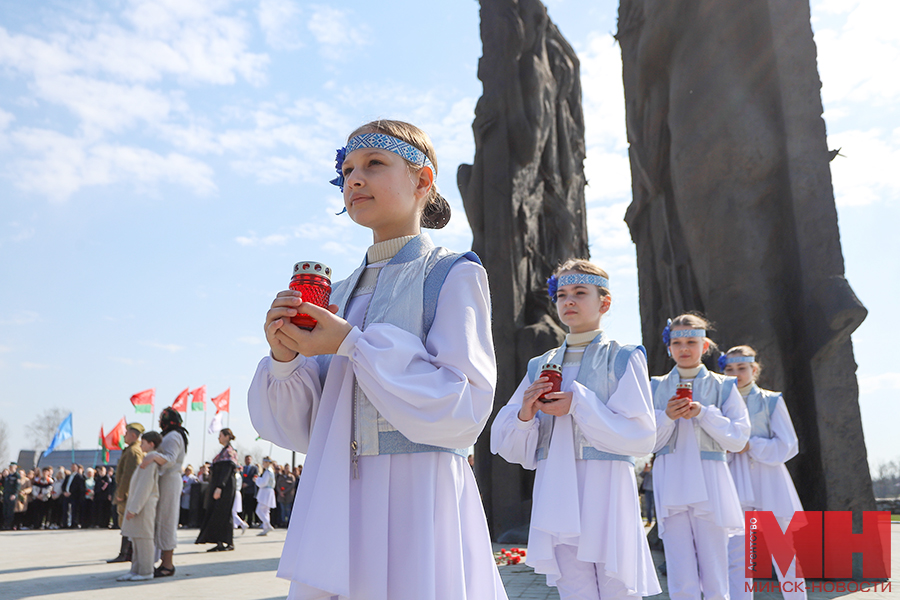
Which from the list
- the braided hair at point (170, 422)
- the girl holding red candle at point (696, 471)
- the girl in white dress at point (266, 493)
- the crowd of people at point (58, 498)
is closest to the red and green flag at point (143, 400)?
the crowd of people at point (58, 498)

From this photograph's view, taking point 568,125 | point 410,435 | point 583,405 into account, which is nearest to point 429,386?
point 410,435

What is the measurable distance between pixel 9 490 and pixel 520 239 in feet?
56.5

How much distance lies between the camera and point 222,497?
11953mm

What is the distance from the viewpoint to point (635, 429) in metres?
4.02

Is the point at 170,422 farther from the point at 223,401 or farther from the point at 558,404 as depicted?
the point at 223,401

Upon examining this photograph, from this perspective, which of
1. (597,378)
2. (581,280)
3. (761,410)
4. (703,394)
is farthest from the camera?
(761,410)

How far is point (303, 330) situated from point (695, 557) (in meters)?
4.56

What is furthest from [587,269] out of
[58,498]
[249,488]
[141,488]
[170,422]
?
[58,498]

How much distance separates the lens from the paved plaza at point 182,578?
22.3 feet

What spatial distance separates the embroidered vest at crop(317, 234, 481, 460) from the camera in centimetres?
186

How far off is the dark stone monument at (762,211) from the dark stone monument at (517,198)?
14.8 ft

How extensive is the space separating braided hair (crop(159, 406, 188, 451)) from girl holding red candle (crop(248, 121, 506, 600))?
740 centimetres

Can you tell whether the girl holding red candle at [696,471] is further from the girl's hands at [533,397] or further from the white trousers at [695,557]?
the girl's hands at [533,397]

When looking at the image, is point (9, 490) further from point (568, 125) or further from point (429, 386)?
point (429, 386)
